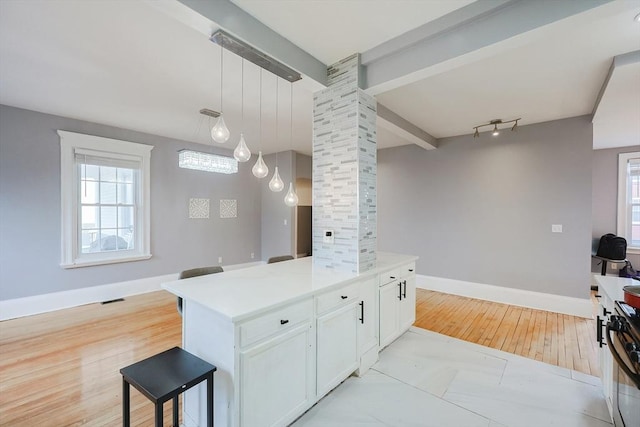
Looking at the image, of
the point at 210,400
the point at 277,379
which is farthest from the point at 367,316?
the point at 210,400

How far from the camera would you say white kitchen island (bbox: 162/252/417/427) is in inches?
A: 58.5

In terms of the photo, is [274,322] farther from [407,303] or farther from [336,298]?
[407,303]

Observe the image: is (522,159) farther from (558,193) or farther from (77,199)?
(77,199)

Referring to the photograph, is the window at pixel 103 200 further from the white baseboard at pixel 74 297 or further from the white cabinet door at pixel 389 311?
the white cabinet door at pixel 389 311

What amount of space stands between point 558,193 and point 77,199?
7081 mm

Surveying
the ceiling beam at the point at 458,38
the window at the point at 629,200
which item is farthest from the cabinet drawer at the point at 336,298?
the window at the point at 629,200

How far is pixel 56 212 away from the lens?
394 centimetres

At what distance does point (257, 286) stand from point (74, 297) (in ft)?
12.6

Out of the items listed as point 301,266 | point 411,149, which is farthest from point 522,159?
point 301,266

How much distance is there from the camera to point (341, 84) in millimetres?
2623

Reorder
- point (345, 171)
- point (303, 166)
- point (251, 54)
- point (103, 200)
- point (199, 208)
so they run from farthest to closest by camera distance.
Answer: point (303, 166), point (199, 208), point (103, 200), point (345, 171), point (251, 54)

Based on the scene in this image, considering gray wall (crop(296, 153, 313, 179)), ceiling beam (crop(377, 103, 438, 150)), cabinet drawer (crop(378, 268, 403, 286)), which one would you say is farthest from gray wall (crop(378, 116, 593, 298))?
cabinet drawer (crop(378, 268, 403, 286))

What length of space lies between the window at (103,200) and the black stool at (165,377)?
3.68 metres

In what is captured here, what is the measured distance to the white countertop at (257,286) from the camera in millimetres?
1565
